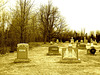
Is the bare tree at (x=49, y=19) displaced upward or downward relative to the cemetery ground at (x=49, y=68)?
upward

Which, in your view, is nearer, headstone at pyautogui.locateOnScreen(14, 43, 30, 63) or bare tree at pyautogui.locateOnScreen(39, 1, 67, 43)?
headstone at pyautogui.locateOnScreen(14, 43, 30, 63)

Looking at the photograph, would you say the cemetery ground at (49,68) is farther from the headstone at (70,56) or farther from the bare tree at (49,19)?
the bare tree at (49,19)

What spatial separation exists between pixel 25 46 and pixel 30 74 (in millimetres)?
4376

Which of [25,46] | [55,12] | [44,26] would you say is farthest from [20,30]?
[55,12]

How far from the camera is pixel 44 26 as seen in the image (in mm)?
41531

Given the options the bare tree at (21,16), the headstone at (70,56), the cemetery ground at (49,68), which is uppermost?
the bare tree at (21,16)

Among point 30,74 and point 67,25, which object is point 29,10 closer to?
point 30,74

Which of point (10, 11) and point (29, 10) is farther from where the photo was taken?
point (29, 10)

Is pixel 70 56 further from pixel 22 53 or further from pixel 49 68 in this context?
pixel 22 53

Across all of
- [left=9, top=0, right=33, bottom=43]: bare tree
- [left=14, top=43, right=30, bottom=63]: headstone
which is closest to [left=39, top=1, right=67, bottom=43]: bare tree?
[left=9, top=0, right=33, bottom=43]: bare tree

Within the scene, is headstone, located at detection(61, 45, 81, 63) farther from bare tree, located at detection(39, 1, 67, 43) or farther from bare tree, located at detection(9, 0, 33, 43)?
bare tree, located at detection(39, 1, 67, 43)

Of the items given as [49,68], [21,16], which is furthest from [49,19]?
[49,68]

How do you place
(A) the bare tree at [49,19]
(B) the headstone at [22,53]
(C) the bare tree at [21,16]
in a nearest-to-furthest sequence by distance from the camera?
(B) the headstone at [22,53]
(C) the bare tree at [21,16]
(A) the bare tree at [49,19]

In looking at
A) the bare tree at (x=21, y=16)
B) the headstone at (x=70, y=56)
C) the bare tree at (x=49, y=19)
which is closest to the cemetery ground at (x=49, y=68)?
the headstone at (x=70, y=56)
